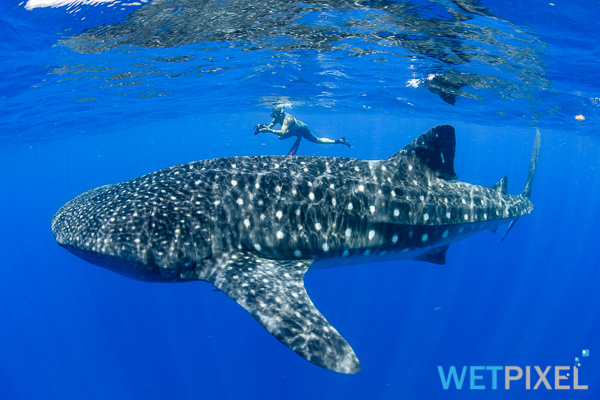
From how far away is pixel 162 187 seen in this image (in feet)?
18.2

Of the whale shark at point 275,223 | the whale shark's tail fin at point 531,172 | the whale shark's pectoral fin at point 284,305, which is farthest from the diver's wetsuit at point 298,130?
the whale shark's pectoral fin at point 284,305

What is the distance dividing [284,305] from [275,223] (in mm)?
1618

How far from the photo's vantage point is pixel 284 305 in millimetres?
3994

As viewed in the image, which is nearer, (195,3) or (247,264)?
(247,264)

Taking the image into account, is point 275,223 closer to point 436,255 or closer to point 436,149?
point 436,149

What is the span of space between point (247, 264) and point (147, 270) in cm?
146

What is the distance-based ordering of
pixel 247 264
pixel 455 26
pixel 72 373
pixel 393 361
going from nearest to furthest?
1. pixel 247 264
2. pixel 455 26
3. pixel 393 361
4. pixel 72 373

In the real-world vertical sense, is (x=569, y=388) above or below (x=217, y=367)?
below

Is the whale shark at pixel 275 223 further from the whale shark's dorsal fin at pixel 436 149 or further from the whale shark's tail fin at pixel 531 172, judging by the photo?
the whale shark's tail fin at pixel 531 172

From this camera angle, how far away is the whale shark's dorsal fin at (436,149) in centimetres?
683

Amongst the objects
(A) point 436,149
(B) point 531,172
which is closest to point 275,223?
(A) point 436,149

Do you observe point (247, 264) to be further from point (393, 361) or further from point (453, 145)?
point (393, 361)

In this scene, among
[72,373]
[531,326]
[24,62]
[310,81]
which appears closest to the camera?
[24,62]

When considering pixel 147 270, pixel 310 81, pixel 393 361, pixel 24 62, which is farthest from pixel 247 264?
pixel 393 361
